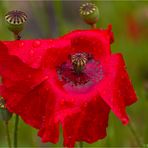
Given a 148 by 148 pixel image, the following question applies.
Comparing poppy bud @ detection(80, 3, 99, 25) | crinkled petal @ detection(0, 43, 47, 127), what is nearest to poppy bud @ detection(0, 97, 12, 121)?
crinkled petal @ detection(0, 43, 47, 127)

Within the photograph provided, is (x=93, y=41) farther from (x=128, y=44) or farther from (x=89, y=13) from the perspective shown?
(x=128, y=44)

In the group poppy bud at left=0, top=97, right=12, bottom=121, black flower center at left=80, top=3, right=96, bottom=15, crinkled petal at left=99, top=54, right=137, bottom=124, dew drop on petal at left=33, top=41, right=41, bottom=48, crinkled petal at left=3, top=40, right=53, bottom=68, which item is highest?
black flower center at left=80, top=3, right=96, bottom=15

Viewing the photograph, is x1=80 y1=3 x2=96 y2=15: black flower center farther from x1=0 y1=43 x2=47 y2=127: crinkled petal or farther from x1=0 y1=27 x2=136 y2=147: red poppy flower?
x1=0 y1=43 x2=47 y2=127: crinkled petal

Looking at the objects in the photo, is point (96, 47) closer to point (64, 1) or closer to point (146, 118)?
point (146, 118)

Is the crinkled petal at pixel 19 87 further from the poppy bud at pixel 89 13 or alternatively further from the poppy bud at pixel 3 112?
the poppy bud at pixel 89 13

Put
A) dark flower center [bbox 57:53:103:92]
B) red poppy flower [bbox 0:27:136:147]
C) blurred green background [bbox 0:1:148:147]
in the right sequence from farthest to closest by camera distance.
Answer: blurred green background [bbox 0:1:148:147] < dark flower center [bbox 57:53:103:92] < red poppy flower [bbox 0:27:136:147]

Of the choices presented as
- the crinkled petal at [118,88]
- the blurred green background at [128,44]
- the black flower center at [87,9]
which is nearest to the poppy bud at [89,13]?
the black flower center at [87,9]

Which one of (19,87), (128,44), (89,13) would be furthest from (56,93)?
(128,44)

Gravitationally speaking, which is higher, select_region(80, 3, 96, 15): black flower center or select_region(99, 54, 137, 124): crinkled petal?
select_region(80, 3, 96, 15): black flower center
